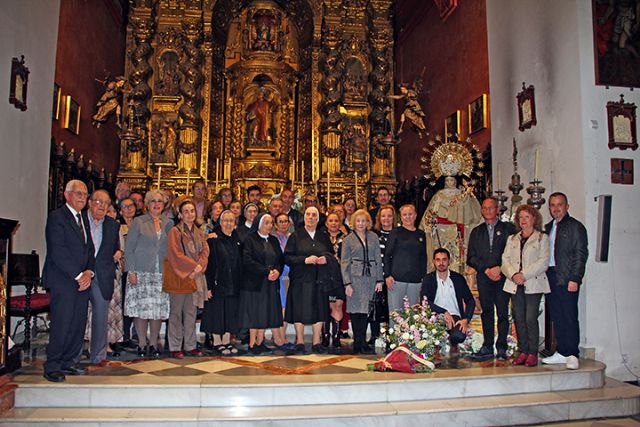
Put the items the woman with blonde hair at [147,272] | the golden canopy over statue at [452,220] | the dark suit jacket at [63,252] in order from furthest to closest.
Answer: the golden canopy over statue at [452,220]
the woman with blonde hair at [147,272]
the dark suit jacket at [63,252]

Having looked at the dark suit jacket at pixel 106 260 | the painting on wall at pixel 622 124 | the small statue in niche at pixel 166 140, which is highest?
the small statue in niche at pixel 166 140

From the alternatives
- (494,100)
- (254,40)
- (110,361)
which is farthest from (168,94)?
(110,361)

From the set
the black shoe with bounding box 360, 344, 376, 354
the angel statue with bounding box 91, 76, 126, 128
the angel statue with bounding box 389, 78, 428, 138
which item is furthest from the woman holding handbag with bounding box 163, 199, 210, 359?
the angel statue with bounding box 389, 78, 428, 138

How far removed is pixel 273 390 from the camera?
425 centimetres

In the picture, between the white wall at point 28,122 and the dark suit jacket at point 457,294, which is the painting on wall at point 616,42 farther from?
the white wall at point 28,122

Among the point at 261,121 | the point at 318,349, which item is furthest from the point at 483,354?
the point at 261,121

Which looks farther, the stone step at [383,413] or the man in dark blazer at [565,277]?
the man in dark blazer at [565,277]

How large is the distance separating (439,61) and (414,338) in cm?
758

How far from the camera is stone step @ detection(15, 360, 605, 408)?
4133mm

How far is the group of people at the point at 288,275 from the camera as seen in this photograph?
5.07 metres

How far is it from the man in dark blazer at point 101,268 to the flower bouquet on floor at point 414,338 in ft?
7.78

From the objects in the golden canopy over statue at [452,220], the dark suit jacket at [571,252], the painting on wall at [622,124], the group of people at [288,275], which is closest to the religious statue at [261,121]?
the golden canopy over statue at [452,220]

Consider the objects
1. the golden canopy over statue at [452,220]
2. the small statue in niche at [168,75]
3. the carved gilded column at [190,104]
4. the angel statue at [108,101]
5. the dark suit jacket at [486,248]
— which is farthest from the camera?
the small statue in niche at [168,75]

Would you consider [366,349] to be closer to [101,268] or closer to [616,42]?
[101,268]
